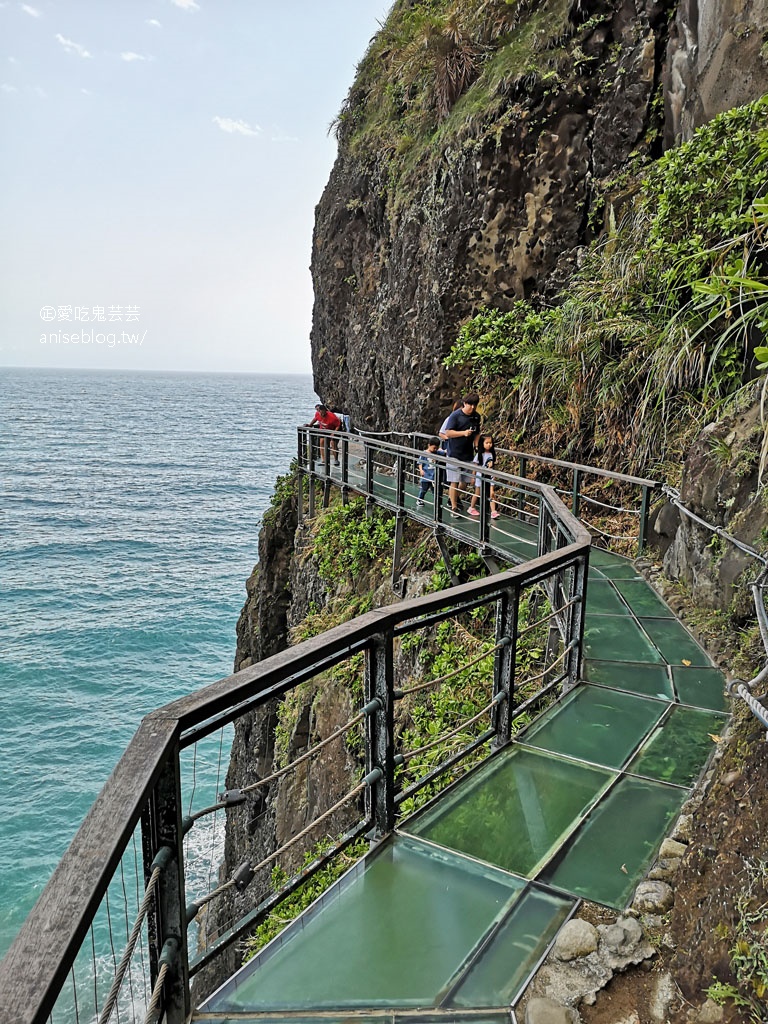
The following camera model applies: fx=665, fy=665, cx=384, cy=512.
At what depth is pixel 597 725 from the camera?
12.7 ft

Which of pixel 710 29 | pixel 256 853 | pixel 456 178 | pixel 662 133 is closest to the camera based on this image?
pixel 710 29

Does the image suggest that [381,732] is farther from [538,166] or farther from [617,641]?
[538,166]

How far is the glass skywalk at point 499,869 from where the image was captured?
2.06m

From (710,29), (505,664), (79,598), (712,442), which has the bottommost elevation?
(79,598)

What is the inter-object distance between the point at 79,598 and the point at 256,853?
1897 cm

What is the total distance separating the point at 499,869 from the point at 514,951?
1.47 ft

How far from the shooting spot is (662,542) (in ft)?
23.2

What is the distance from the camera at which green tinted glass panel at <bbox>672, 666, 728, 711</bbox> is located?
13.6 ft

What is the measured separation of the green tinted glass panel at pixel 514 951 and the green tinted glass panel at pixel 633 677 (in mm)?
2137

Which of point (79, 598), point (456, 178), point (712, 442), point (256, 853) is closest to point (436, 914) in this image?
point (712, 442)

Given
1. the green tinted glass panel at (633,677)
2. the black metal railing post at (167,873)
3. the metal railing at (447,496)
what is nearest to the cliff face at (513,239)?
the green tinted glass panel at (633,677)

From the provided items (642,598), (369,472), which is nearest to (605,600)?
(642,598)

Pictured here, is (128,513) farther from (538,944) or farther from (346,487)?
(538,944)

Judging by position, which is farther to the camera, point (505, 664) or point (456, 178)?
point (456, 178)
